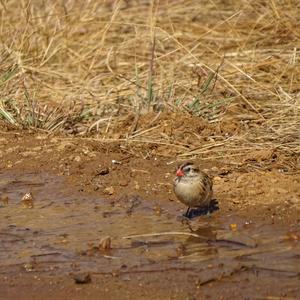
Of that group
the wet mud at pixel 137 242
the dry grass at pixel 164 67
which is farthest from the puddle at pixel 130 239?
the dry grass at pixel 164 67

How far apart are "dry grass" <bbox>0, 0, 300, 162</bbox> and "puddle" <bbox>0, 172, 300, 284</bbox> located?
1280 mm

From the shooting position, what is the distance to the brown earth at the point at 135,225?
5.77 metres

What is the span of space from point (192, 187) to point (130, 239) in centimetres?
66

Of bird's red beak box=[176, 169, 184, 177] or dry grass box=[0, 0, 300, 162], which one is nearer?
bird's red beak box=[176, 169, 184, 177]

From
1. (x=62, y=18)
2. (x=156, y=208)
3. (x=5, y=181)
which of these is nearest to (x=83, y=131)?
(x=5, y=181)

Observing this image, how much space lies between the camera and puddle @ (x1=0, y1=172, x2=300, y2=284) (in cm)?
605

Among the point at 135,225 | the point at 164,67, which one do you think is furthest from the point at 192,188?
the point at 164,67

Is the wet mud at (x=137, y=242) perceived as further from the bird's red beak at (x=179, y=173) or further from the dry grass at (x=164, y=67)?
the dry grass at (x=164, y=67)

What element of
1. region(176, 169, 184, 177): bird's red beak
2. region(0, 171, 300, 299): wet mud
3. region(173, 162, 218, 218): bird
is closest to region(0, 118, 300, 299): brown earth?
region(0, 171, 300, 299): wet mud

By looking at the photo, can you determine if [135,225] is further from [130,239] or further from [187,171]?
[187,171]

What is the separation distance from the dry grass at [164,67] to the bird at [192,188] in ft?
4.06

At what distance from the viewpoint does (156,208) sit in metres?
7.32

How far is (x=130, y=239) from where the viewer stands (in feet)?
21.6

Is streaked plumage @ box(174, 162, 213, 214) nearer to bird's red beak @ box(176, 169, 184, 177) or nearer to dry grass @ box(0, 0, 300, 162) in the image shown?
bird's red beak @ box(176, 169, 184, 177)
